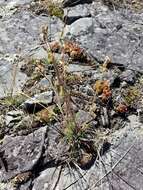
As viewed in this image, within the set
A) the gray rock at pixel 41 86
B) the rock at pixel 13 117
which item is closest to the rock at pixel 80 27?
the gray rock at pixel 41 86

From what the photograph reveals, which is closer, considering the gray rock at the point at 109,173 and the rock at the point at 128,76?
the gray rock at the point at 109,173

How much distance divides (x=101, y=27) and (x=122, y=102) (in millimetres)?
1040

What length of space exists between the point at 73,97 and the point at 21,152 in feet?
2.11

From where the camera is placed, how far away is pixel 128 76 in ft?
12.3

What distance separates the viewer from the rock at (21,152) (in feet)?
10.4

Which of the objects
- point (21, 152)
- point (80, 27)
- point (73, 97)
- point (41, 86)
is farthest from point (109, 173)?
point (80, 27)

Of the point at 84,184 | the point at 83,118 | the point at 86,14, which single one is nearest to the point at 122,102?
the point at 83,118

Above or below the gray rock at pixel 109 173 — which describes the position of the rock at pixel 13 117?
above

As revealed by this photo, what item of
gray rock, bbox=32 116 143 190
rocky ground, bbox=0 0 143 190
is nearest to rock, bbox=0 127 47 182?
rocky ground, bbox=0 0 143 190

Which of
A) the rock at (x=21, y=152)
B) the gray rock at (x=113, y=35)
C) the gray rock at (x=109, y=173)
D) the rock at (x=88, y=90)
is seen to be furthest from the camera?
the gray rock at (x=113, y=35)

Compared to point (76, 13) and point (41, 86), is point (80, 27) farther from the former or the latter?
point (41, 86)

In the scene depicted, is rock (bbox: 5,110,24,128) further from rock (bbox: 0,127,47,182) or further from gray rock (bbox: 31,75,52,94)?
gray rock (bbox: 31,75,52,94)

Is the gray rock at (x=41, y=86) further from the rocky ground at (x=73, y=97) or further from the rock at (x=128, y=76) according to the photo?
the rock at (x=128, y=76)

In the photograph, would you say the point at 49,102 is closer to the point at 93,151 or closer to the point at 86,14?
the point at 93,151
